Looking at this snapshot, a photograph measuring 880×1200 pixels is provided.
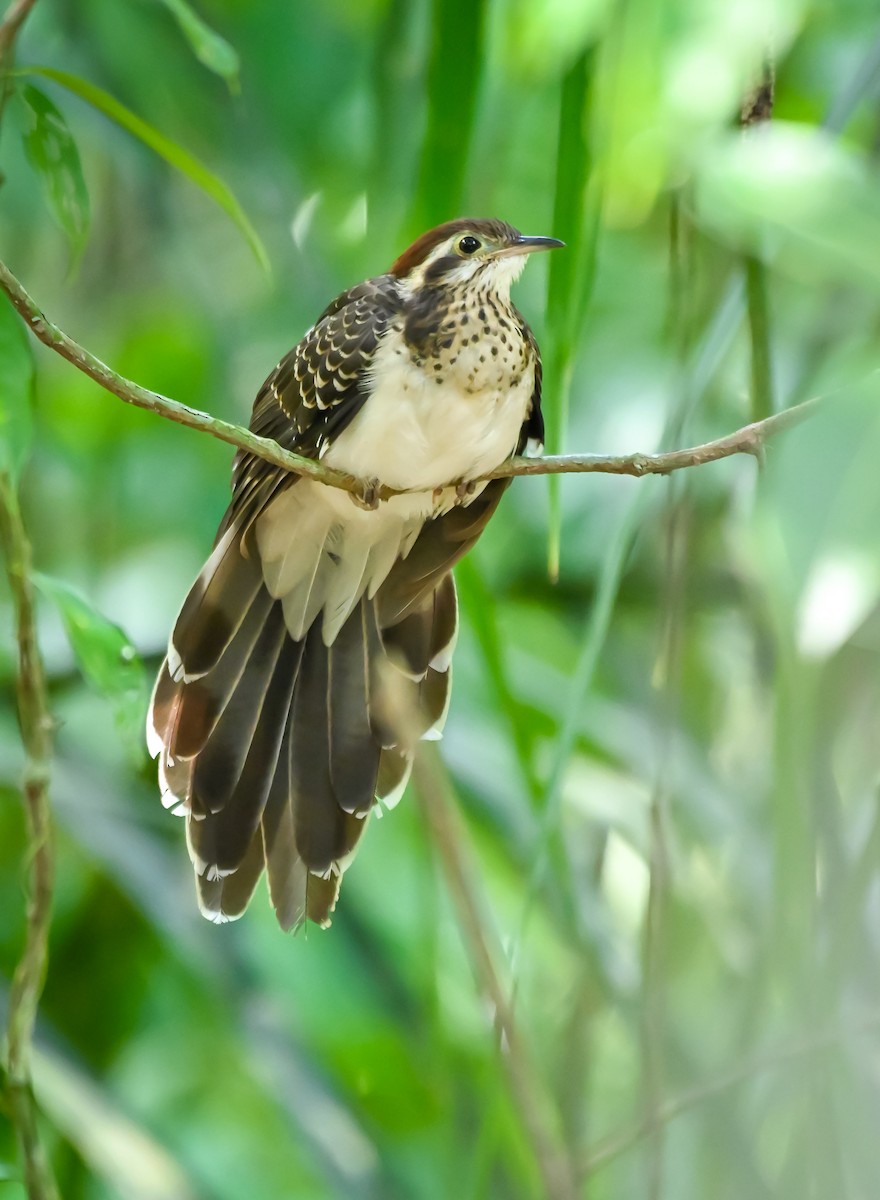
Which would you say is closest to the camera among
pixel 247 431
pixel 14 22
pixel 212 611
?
pixel 247 431

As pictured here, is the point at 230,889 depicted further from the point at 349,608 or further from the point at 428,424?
the point at 428,424

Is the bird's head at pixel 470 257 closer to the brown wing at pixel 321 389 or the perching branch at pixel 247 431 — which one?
the brown wing at pixel 321 389

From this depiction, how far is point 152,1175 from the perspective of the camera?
164 cm

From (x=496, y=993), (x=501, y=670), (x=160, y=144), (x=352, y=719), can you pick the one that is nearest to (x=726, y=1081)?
(x=496, y=993)

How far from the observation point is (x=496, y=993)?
1140 millimetres

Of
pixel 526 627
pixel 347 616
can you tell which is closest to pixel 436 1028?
pixel 347 616

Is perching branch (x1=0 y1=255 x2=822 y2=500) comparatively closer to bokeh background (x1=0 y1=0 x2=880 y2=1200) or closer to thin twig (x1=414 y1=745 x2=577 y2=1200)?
bokeh background (x1=0 y1=0 x2=880 y2=1200)

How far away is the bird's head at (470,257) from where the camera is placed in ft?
4.75

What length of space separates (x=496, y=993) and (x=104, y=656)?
0.41 metres

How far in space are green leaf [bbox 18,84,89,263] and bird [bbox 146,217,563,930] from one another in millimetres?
297

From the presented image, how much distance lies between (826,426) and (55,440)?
2014 mm

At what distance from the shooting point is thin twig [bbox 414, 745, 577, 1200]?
1170 millimetres

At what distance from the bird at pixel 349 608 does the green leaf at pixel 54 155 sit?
30 cm

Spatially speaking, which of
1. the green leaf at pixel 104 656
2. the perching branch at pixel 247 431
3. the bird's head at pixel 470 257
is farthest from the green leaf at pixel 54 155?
the bird's head at pixel 470 257
